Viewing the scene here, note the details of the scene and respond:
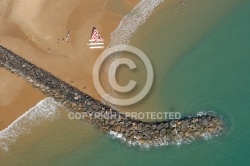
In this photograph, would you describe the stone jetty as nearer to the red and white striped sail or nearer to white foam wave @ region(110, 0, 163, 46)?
the red and white striped sail

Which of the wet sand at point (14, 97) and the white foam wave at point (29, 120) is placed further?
the wet sand at point (14, 97)

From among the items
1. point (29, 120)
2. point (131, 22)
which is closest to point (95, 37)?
point (131, 22)

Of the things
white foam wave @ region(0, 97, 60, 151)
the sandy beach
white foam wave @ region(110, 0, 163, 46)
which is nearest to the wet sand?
the sandy beach

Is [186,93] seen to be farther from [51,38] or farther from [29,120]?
[29,120]

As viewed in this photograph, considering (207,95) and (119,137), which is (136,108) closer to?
(119,137)

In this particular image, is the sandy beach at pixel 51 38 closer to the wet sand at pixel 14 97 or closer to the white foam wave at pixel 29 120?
the wet sand at pixel 14 97

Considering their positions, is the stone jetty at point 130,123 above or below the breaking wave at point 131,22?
below

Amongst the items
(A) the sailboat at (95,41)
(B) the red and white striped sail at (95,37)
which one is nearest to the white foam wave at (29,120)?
(A) the sailboat at (95,41)
